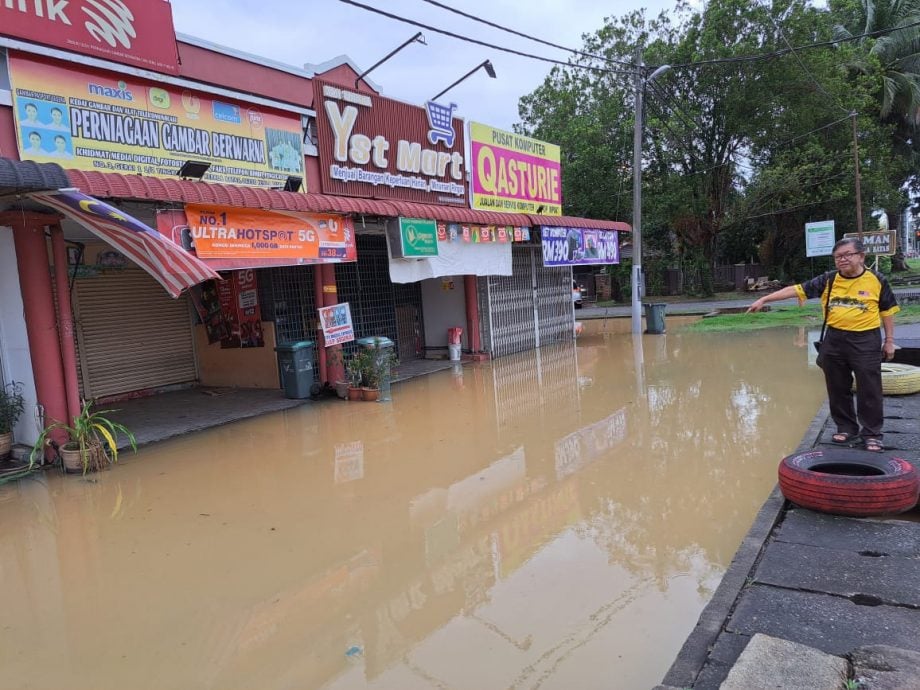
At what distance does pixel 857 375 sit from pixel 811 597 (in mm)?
2705

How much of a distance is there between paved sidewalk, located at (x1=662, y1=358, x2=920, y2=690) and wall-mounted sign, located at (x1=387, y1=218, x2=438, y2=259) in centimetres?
762

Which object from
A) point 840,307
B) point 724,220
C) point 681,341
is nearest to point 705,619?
point 840,307

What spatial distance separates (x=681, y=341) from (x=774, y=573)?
1330 centimetres

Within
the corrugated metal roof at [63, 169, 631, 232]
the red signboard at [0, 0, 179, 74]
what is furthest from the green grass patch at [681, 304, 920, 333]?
the red signboard at [0, 0, 179, 74]

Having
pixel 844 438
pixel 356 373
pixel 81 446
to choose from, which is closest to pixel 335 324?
pixel 356 373

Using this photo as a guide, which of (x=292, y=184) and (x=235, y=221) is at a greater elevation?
(x=292, y=184)

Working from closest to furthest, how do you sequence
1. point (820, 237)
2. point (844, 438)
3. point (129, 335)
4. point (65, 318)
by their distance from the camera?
point (844, 438)
point (65, 318)
point (129, 335)
point (820, 237)

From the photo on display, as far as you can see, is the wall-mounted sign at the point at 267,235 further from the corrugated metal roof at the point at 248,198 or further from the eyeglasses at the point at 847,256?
the eyeglasses at the point at 847,256

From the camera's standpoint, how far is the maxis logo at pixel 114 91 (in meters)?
7.40

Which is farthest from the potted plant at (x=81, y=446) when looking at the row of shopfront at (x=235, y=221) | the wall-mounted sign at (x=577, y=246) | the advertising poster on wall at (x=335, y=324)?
the wall-mounted sign at (x=577, y=246)

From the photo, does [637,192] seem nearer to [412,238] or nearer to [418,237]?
[418,237]

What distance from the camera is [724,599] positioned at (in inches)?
139

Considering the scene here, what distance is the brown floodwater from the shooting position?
340 centimetres

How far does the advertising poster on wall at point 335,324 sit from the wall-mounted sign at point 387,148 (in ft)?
6.30
